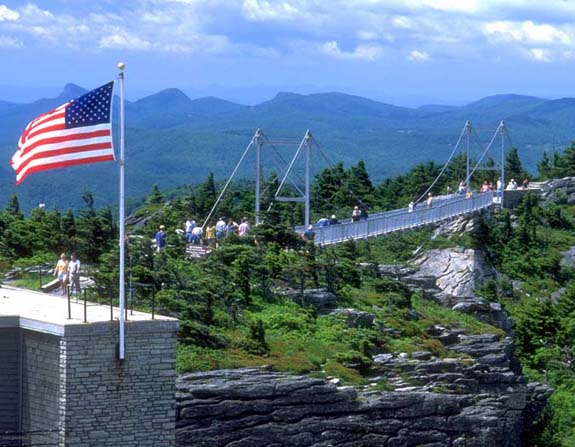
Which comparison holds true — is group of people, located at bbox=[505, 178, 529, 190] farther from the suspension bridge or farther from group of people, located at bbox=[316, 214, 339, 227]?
group of people, located at bbox=[316, 214, 339, 227]

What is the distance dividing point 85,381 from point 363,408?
6.82 m

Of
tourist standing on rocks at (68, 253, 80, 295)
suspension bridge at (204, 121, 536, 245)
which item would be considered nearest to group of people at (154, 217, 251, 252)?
suspension bridge at (204, 121, 536, 245)

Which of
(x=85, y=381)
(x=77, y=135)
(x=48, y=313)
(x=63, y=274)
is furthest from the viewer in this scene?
(x=63, y=274)

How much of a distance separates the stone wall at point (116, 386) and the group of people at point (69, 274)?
4.63 meters

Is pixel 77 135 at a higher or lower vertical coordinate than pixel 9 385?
higher

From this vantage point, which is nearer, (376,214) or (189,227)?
(189,227)

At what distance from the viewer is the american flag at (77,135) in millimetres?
24734

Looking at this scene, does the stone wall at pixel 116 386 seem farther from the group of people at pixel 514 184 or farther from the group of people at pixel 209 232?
the group of people at pixel 514 184

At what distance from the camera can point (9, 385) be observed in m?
26.3

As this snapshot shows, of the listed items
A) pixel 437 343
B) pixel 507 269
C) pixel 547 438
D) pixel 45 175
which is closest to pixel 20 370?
pixel 437 343

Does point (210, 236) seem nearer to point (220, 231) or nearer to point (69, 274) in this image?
point (220, 231)

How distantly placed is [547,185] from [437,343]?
87.5 feet

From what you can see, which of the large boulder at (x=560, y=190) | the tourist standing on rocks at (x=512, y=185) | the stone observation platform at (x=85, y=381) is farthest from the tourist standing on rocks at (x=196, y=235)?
the large boulder at (x=560, y=190)

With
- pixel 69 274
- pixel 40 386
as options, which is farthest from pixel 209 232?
pixel 40 386
